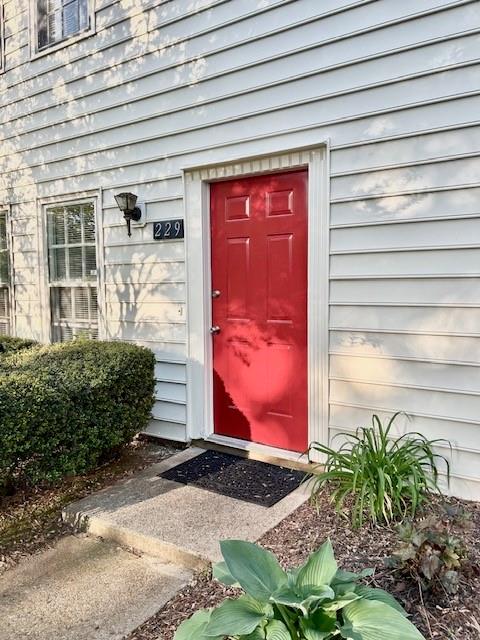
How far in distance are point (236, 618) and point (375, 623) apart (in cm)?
42

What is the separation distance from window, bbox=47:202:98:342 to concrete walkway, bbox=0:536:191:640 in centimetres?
266

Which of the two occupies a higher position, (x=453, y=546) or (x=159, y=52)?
(x=159, y=52)

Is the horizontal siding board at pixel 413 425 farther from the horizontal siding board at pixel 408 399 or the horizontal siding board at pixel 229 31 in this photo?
the horizontal siding board at pixel 229 31

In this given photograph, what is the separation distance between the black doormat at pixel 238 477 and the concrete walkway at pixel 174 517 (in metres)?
0.08

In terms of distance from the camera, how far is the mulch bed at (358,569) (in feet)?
6.23

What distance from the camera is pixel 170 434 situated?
431cm

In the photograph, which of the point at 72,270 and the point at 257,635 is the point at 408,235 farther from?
the point at 72,270

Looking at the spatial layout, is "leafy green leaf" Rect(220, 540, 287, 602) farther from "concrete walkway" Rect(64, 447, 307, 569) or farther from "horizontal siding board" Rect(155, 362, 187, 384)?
"horizontal siding board" Rect(155, 362, 187, 384)

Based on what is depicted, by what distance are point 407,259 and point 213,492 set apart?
6.33 ft

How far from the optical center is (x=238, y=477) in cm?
348

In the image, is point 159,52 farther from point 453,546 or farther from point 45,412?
point 453,546

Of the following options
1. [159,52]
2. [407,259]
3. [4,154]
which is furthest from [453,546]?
[4,154]

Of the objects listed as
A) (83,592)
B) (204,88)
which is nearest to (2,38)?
(204,88)

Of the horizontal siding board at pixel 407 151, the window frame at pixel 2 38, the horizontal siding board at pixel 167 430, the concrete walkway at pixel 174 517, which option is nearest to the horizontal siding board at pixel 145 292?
the horizontal siding board at pixel 167 430
